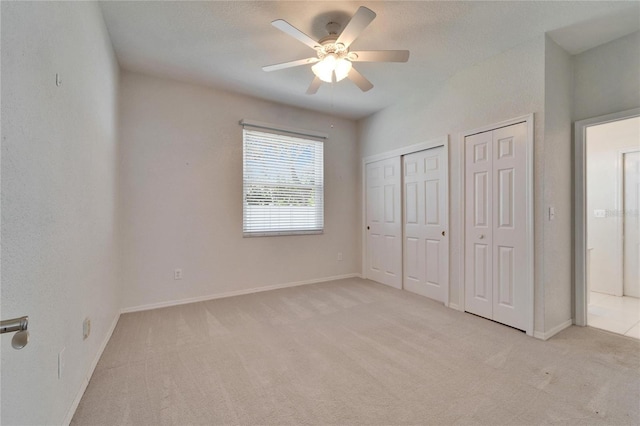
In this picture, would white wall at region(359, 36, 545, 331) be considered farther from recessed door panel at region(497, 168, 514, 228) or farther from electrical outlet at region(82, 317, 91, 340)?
electrical outlet at region(82, 317, 91, 340)

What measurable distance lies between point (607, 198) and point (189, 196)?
18.4 feet

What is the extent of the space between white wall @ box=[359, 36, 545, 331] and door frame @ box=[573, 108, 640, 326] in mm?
596

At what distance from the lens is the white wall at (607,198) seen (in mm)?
3627

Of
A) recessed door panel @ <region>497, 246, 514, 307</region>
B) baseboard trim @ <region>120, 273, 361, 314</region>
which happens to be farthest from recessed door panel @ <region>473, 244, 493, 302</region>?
baseboard trim @ <region>120, 273, 361, 314</region>

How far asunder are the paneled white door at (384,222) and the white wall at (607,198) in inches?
105

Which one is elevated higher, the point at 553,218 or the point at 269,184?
the point at 269,184

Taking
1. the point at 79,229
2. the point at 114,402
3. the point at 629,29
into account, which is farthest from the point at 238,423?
the point at 629,29

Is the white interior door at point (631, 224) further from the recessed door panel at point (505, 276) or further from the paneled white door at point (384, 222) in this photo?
the paneled white door at point (384, 222)

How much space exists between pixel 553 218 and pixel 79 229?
3828 millimetres

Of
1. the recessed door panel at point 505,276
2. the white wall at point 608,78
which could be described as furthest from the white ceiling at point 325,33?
the recessed door panel at point 505,276

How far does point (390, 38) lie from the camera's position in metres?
2.51

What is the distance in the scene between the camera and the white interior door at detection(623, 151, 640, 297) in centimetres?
351

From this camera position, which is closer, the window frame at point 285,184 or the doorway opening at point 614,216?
the doorway opening at point 614,216

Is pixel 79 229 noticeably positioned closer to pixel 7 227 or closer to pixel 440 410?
pixel 7 227
